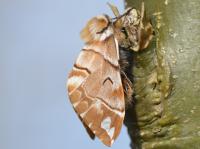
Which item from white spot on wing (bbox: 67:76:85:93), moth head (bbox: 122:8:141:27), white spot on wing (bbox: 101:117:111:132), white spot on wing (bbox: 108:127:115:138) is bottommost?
white spot on wing (bbox: 108:127:115:138)

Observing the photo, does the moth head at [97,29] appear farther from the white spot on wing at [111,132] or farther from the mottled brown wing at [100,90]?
the white spot on wing at [111,132]

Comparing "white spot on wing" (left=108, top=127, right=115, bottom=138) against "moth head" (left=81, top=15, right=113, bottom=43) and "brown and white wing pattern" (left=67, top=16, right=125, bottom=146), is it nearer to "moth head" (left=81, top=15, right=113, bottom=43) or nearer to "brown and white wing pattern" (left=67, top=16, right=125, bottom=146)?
"brown and white wing pattern" (left=67, top=16, right=125, bottom=146)

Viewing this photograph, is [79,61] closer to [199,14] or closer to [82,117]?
[82,117]

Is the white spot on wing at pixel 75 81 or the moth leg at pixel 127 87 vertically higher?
the white spot on wing at pixel 75 81

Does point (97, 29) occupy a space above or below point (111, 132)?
above

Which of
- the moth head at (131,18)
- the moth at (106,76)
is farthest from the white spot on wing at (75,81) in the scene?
the moth head at (131,18)

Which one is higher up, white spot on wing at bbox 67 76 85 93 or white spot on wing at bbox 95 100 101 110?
white spot on wing at bbox 67 76 85 93

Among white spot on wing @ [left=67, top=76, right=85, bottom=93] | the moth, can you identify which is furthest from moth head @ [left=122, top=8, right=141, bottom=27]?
white spot on wing @ [left=67, top=76, right=85, bottom=93]

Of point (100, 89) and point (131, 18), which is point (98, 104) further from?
point (131, 18)

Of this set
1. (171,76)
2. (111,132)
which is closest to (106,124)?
(111,132)
